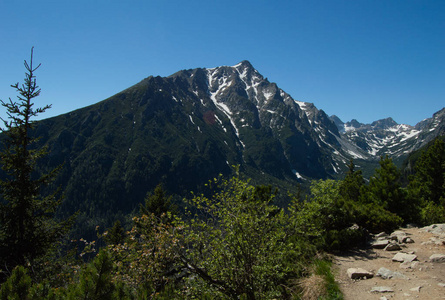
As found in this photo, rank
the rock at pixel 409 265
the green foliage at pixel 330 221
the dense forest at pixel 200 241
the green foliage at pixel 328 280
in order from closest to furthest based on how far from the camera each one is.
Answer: the dense forest at pixel 200 241 → the green foliage at pixel 328 280 → the rock at pixel 409 265 → the green foliage at pixel 330 221

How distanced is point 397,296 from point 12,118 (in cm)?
2169

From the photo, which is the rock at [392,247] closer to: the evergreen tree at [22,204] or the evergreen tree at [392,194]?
the evergreen tree at [392,194]

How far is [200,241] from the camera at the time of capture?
26.9ft

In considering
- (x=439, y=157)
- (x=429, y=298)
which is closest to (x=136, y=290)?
(x=429, y=298)

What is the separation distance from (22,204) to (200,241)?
12.7 metres

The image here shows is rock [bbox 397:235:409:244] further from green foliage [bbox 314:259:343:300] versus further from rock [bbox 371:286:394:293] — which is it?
rock [bbox 371:286:394:293]

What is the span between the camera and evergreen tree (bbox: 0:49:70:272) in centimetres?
1376

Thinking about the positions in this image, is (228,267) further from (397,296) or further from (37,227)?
(37,227)

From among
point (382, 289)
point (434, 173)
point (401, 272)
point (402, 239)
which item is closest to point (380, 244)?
point (402, 239)

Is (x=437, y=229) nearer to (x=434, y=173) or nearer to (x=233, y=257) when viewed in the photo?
(x=233, y=257)

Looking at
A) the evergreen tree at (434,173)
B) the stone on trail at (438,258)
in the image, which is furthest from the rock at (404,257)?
the evergreen tree at (434,173)

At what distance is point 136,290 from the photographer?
8.23 metres

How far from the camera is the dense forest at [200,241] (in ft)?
25.5

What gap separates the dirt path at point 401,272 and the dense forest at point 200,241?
2.42 ft
